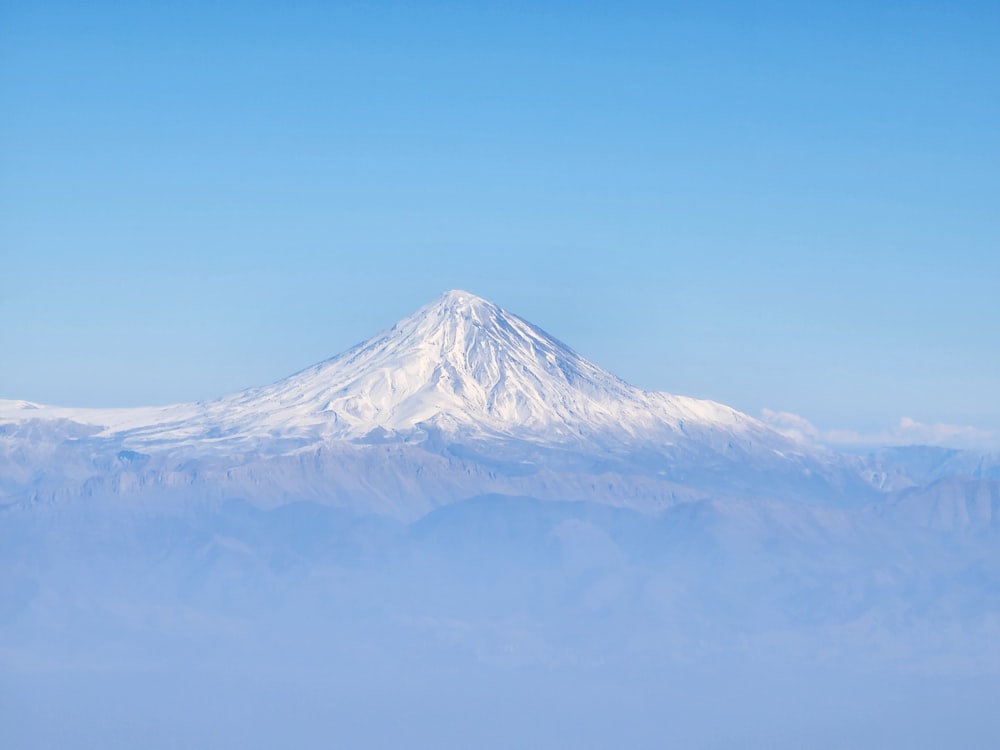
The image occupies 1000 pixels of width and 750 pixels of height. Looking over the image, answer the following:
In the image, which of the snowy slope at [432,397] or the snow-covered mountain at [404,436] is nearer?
the snow-covered mountain at [404,436]

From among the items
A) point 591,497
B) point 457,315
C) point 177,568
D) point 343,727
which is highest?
point 457,315

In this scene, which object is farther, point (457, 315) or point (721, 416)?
point (721, 416)

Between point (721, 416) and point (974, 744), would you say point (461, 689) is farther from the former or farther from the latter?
point (721, 416)

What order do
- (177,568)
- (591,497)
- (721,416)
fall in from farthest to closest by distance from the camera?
(721,416) < (591,497) < (177,568)

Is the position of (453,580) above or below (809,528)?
below

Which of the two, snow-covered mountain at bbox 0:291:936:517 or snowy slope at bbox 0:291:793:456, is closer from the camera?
snow-covered mountain at bbox 0:291:936:517

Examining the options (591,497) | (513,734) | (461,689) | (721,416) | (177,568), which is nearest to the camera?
(513,734)

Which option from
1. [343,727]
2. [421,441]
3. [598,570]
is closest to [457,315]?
[421,441]
